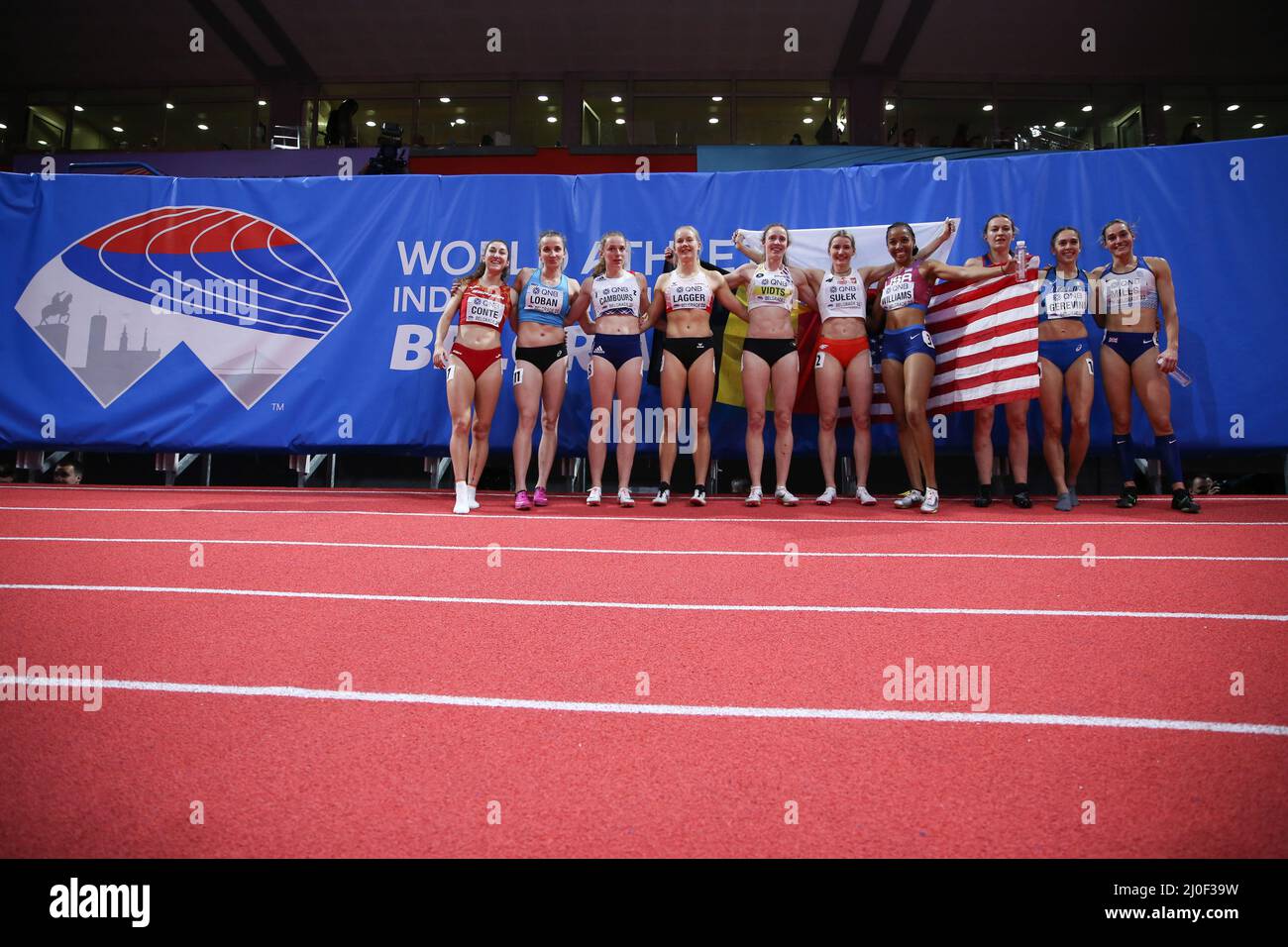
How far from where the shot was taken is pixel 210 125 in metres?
15.5

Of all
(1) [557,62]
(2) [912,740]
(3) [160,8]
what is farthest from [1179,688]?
(3) [160,8]

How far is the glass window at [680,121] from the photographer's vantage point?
1461 centimetres

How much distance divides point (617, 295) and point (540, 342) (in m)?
0.65

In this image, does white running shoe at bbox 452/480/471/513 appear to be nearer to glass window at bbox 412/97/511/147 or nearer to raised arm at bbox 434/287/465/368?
raised arm at bbox 434/287/465/368

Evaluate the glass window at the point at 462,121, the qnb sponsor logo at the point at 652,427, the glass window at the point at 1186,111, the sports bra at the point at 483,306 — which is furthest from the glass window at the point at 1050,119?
A: the sports bra at the point at 483,306

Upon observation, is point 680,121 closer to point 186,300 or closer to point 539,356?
point 186,300

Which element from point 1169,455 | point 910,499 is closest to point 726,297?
point 910,499

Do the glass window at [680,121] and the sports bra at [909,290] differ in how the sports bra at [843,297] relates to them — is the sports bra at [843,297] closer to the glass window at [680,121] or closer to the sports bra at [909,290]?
the sports bra at [909,290]

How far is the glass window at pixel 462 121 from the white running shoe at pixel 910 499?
12.9 metres

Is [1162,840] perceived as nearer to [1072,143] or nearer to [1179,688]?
[1179,688]

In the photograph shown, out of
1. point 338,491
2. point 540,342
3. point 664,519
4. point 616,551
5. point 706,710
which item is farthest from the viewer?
point 338,491
